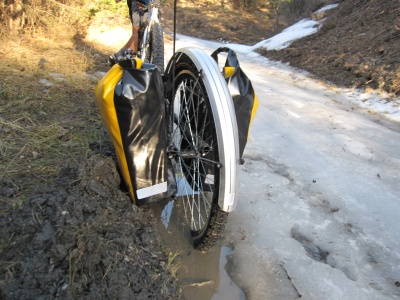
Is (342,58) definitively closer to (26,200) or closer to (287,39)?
(287,39)

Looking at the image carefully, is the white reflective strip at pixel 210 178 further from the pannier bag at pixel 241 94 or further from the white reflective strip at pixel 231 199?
the white reflective strip at pixel 231 199

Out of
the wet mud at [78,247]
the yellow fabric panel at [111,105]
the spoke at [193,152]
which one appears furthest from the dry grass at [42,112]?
the spoke at [193,152]

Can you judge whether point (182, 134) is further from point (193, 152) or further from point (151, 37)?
point (151, 37)

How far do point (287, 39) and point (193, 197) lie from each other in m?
8.49

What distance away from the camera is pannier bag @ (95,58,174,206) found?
1858 millimetres

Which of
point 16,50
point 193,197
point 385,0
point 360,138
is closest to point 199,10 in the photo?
point 385,0

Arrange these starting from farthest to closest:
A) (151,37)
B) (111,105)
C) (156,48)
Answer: (151,37), (156,48), (111,105)

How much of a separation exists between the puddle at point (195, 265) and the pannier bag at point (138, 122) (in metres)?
0.31

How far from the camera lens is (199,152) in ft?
6.78

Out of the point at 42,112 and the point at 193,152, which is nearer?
the point at 193,152

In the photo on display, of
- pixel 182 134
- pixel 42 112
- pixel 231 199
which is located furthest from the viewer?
pixel 42 112

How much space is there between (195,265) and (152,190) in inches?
20.1

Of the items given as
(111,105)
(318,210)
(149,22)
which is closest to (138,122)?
(111,105)

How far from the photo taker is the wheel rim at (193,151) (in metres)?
2.02
